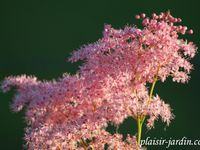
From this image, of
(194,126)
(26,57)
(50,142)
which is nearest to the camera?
(50,142)

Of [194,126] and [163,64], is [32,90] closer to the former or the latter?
[163,64]

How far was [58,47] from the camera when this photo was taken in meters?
3.83

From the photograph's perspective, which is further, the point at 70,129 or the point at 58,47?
the point at 58,47

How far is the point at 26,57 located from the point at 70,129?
2385mm

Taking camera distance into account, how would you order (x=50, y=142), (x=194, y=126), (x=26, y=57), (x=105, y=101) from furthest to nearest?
(x=26, y=57) → (x=194, y=126) → (x=105, y=101) → (x=50, y=142)

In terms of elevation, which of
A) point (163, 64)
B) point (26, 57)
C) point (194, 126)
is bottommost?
point (163, 64)

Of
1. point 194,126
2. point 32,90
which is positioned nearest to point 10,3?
point 194,126

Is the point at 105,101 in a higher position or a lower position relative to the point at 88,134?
higher

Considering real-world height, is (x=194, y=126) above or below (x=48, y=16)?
below

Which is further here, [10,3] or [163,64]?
[10,3]

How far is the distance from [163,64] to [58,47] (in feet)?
7.51

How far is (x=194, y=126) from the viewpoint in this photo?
3.48 meters

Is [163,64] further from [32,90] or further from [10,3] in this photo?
[10,3]

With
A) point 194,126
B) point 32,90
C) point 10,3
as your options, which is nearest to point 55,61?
point 10,3
